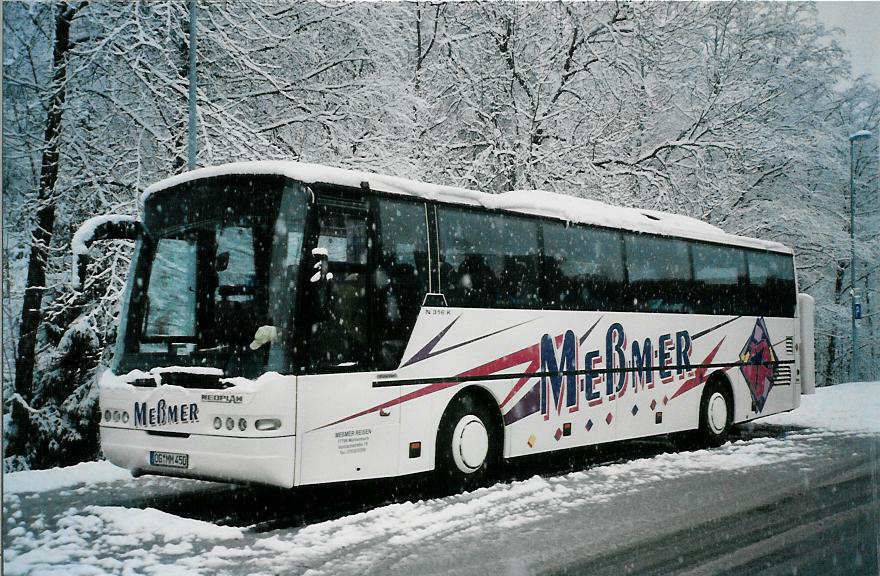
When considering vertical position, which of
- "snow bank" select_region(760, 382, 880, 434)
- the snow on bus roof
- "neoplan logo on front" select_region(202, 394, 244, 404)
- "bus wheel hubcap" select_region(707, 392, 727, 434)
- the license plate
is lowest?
"snow bank" select_region(760, 382, 880, 434)

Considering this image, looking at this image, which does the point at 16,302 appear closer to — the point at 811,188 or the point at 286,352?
the point at 286,352

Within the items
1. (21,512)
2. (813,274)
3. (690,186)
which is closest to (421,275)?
(21,512)

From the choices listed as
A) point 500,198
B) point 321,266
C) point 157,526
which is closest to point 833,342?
point 500,198

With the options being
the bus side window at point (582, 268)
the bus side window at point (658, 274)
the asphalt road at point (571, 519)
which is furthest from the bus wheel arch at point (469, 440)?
the bus side window at point (658, 274)

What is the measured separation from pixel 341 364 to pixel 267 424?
932mm

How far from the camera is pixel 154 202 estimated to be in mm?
8680

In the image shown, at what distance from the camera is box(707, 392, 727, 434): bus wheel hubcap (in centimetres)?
1341

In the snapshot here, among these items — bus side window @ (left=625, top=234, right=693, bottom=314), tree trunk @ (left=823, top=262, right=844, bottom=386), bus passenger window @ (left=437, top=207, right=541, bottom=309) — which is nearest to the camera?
bus passenger window @ (left=437, top=207, right=541, bottom=309)

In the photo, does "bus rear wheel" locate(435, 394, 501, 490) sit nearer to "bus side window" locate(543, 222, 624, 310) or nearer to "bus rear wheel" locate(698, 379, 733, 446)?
"bus side window" locate(543, 222, 624, 310)

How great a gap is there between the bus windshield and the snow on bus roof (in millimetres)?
128

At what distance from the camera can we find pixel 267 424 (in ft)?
23.9

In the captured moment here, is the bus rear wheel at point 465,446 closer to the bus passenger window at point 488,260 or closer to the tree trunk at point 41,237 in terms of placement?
the bus passenger window at point 488,260

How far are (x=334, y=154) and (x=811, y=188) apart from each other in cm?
1262

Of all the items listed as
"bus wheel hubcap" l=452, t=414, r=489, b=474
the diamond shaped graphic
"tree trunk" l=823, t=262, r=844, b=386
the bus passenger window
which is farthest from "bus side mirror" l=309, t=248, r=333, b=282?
"tree trunk" l=823, t=262, r=844, b=386
